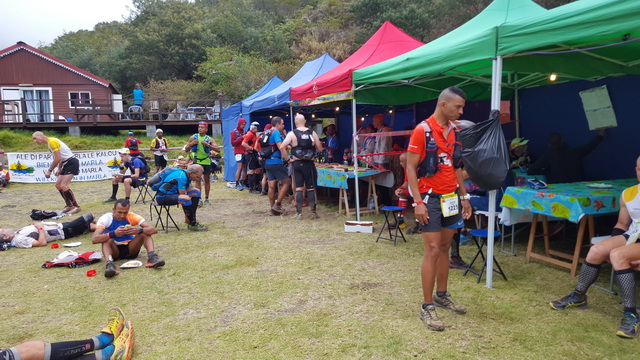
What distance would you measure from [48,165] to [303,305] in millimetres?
14259

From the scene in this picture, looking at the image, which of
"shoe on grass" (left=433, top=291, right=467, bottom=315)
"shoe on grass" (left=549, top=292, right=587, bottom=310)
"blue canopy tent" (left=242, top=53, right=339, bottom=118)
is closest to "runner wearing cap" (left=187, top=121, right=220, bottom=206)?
"blue canopy tent" (left=242, top=53, right=339, bottom=118)

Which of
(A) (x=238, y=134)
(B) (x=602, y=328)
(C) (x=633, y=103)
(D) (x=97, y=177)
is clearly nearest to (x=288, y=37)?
(D) (x=97, y=177)

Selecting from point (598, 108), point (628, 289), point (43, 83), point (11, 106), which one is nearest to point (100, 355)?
point (628, 289)

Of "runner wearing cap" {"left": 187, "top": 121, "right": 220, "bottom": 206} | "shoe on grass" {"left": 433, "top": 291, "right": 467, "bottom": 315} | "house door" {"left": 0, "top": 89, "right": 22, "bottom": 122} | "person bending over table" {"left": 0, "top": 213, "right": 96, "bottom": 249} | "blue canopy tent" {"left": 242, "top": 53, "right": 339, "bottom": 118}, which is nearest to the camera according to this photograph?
"shoe on grass" {"left": 433, "top": 291, "right": 467, "bottom": 315}

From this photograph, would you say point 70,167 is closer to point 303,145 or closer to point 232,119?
point 303,145

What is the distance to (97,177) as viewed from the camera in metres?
15.0

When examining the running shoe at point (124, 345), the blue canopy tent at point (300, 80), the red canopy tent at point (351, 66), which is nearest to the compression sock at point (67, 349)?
the running shoe at point (124, 345)

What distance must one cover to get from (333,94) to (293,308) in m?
4.20

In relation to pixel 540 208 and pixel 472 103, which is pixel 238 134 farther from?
pixel 540 208

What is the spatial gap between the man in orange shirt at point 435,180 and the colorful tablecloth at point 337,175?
397 cm

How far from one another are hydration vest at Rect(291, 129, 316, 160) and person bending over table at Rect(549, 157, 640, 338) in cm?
435

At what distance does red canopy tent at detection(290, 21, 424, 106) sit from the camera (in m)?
6.64

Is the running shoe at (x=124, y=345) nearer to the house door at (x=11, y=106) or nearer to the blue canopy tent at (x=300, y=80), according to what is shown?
the blue canopy tent at (x=300, y=80)

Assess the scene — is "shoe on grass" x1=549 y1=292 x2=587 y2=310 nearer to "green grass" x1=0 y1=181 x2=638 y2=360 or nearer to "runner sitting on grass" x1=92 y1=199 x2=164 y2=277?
"green grass" x1=0 y1=181 x2=638 y2=360
